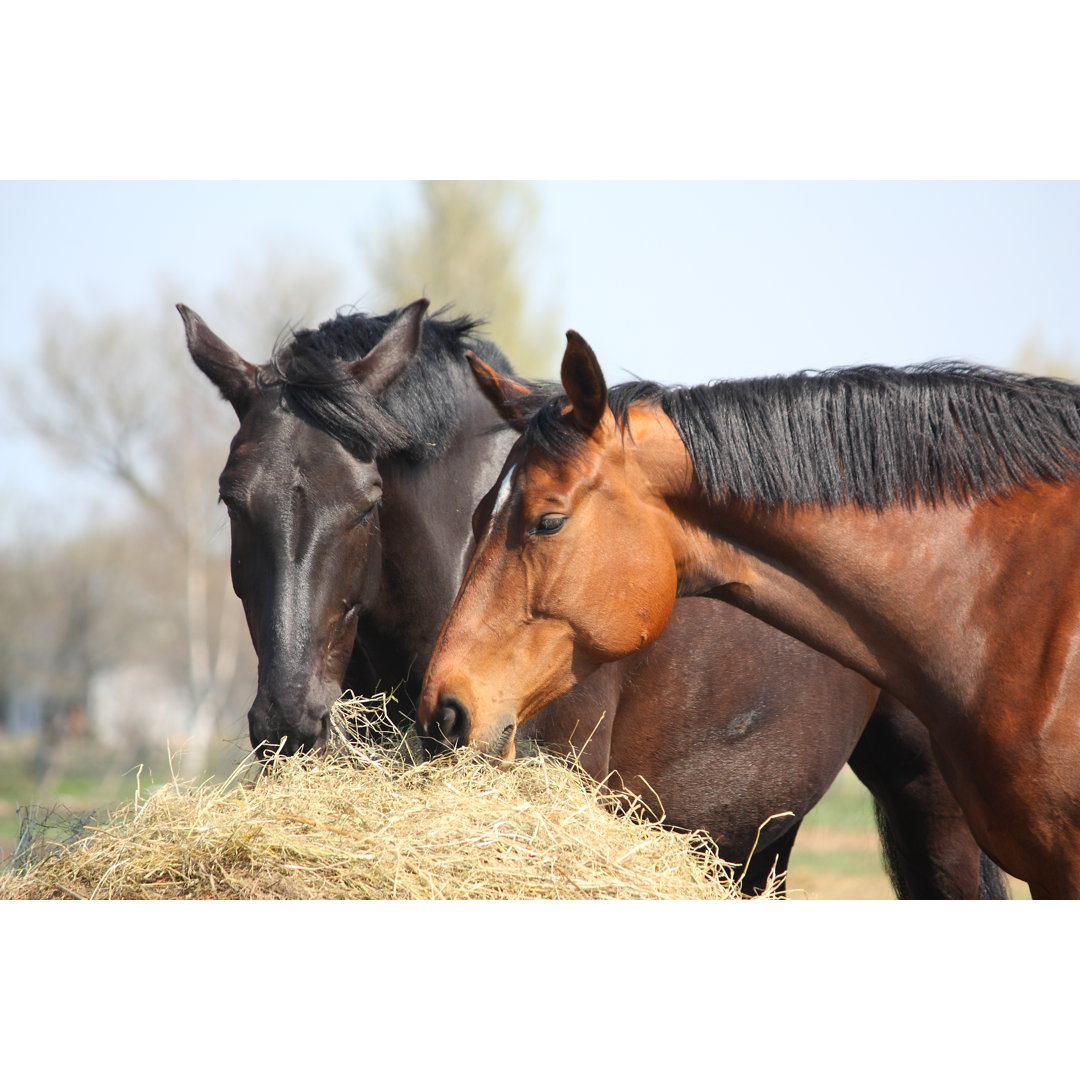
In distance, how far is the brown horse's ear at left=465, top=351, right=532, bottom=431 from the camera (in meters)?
3.45

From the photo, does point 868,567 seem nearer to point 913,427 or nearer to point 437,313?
point 913,427

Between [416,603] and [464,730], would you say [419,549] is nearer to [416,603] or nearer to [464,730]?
[416,603]

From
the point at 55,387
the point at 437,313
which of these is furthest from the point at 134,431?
the point at 437,313

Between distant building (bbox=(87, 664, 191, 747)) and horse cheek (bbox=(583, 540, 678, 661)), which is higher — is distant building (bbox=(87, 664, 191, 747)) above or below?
below

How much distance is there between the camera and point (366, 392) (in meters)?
3.35

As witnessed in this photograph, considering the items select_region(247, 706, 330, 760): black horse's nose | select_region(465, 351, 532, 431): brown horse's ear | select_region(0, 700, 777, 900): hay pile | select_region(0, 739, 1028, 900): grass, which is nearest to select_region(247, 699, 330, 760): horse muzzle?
select_region(247, 706, 330, 760): black horse's nose

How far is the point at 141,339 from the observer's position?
87.2ft

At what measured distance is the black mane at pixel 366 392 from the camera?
3.27 metres

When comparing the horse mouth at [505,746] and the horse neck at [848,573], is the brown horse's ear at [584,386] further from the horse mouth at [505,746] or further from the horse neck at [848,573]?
the horse mouth at [505,746]

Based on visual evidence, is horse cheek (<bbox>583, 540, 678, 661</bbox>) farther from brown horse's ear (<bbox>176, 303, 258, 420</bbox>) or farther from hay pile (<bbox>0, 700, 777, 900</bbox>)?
brown horse's ear (<bbox>176, 303, 258, 420</bbox>)

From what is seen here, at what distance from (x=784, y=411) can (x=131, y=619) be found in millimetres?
28013

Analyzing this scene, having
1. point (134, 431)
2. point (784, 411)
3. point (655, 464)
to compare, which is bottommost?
point (134, 431)

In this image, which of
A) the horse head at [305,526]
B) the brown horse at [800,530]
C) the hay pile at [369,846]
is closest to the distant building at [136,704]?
the horse head at [305,526]

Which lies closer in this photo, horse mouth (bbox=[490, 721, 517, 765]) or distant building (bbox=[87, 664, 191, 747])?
horse mouth (bbox=[490, 721, 517, 765])
